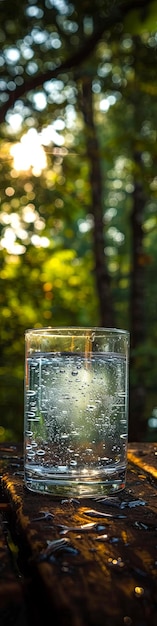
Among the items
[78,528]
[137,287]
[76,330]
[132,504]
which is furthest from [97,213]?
[78,528]

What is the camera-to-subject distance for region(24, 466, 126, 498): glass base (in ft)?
2.78

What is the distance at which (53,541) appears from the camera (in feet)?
2.15

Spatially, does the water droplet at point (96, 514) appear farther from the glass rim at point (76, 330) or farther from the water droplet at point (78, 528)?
the glass rim at point (76, 330)

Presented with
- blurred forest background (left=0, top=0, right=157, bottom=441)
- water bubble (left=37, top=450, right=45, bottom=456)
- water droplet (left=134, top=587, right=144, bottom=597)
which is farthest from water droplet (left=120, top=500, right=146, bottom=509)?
blurred forest background (left=0, top=0, right=157, bottom=441)

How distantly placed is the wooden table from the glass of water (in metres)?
0.03

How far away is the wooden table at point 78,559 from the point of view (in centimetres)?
51

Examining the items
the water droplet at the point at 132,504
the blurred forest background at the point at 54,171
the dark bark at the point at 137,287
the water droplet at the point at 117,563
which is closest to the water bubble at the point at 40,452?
the water droplet at the point at 132,504

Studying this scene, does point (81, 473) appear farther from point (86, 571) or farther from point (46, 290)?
point (46, 290)

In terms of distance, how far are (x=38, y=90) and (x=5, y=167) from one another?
0.46m

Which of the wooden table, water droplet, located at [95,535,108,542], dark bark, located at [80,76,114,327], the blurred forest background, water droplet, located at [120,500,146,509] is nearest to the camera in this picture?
the wooden table

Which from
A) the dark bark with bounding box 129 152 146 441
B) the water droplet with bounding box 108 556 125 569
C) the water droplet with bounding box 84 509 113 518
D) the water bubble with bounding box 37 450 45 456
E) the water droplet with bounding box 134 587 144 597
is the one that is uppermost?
the dark bark with bounding box 129 152 146 441

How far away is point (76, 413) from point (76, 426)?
15mm

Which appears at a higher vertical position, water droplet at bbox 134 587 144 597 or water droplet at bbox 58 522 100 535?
water droplet at bbox 58 522 100 535

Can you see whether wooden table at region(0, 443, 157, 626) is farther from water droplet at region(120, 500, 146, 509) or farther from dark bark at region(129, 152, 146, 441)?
dark bark at region(129, 152, 146, 441)
